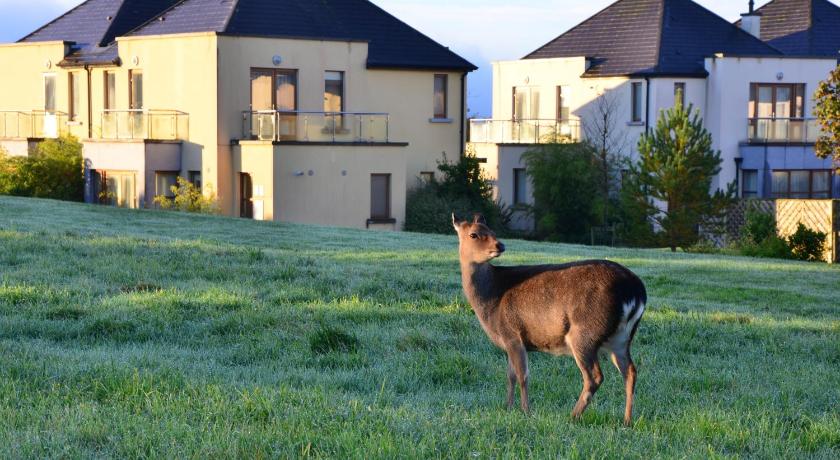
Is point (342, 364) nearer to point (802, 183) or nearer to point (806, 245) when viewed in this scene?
point (806, 245)

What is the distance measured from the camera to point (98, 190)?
1698 inches

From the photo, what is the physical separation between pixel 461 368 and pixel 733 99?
41.6 metres

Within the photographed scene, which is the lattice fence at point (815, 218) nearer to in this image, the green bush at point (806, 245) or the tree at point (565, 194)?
the green bush at point (806, 245)

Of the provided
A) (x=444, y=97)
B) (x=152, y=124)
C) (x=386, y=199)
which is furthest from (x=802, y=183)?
(x=152, y=124)

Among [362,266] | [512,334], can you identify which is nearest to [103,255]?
[362,266]

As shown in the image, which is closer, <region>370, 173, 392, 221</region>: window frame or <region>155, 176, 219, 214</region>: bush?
<region>155, 176, 219, 214</region>: bush

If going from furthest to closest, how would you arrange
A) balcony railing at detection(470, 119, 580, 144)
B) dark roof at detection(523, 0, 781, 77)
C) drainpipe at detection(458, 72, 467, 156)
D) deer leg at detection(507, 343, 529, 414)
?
balcony railing at detection(470, 119, 580, 144)
dark roof at detection(523, 0, 781, 77)
drainpipe at detection(458, 72, 467, 156)
deer leg at detection(507, 343, 529, 414)

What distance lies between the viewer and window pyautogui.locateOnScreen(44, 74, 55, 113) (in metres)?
48.8

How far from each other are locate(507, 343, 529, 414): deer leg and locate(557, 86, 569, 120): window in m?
44.6

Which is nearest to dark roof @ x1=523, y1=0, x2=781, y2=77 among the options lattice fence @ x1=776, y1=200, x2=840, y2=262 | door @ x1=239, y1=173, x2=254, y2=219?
lattice fence @ x1=776, y1=200, x2=840, y2=262

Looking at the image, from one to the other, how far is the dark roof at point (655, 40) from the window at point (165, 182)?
18068 mm

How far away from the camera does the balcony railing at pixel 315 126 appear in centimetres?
4003

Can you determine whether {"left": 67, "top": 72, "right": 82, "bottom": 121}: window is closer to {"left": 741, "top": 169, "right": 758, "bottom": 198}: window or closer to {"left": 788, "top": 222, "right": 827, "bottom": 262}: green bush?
{"left": 741, "top": 169, "right": 758, "bottom": 198}: window

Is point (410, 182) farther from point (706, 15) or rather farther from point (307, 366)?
point (307, 366)
